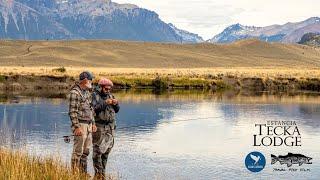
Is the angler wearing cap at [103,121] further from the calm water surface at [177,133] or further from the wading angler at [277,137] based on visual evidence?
the wading angler at [277,137]

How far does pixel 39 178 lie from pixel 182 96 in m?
33.8

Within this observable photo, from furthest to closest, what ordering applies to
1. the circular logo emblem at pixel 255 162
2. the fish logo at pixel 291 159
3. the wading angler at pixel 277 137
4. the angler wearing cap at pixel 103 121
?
the wading angler at pixel 277 137, the fish logo at pixel 291 159, the circular logo emblem at pixel 255 162, the angler wearing cap at pixel 103 121

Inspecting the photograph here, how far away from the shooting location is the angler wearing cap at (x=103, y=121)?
11777 millimetres

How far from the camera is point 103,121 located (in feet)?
39.4

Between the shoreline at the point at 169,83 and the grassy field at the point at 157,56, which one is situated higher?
the grassy field at the point at 157,56

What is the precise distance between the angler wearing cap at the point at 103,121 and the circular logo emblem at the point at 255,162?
529 cm

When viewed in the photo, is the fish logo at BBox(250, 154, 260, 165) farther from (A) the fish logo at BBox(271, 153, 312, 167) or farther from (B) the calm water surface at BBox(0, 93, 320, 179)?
(A) the fish logo at BBox(271, 153, 312, 167)

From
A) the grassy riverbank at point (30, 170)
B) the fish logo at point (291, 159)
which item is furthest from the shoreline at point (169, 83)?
the grassy riverbank at point (30, 170)

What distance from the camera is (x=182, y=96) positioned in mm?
44344

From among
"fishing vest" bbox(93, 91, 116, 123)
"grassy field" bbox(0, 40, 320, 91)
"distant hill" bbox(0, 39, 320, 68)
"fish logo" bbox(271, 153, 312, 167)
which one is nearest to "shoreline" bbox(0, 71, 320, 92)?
"grassy field" bbox(0, 40, 320, 91)

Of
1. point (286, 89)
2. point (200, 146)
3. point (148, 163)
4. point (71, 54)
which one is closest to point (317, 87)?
point (286, 89)

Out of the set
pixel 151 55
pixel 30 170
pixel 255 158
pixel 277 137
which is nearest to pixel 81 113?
pixel 30 170

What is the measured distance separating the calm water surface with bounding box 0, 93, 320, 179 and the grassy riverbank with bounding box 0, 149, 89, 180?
1843mm

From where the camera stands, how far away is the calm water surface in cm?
1620
